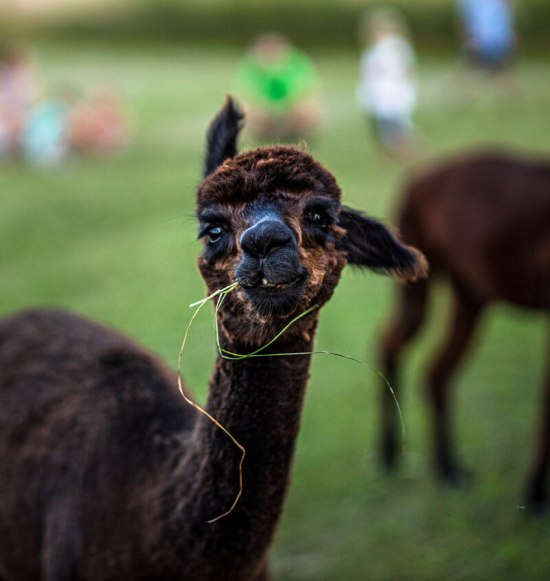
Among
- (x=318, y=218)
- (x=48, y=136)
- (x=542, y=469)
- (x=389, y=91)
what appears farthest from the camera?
(x=48, y=136)

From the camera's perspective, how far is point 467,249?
443 cm

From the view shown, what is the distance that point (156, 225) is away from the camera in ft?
30.3

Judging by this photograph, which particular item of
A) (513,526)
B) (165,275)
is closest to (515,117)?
(165,275)

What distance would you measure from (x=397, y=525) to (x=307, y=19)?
12.5 m

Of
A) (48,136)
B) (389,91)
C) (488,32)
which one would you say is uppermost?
(488,32)

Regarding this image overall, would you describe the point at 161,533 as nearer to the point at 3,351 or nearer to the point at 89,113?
the point at 3,351

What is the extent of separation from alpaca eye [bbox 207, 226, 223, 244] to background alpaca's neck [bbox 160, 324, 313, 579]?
0.93 feet

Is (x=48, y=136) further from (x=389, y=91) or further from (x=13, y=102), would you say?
(x=389, y=91)

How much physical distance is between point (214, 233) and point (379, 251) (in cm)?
50

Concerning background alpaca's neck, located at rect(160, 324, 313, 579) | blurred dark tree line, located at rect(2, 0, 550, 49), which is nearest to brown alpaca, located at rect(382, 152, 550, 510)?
background alpaca's neck, located at rect(160, 324, 313, 579)

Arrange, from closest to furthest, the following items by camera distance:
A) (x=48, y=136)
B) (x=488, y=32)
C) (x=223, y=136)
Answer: (x=223, y=136), (x=48, y=136), (x=488, y=32)

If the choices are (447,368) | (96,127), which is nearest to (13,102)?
(96,127)

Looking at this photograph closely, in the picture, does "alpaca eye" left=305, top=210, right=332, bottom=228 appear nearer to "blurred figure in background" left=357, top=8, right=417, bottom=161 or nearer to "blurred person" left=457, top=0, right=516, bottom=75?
"blurred figure in background" left=357, top=8, right=417, bottom=161

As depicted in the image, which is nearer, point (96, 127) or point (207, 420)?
point (207, 420)
